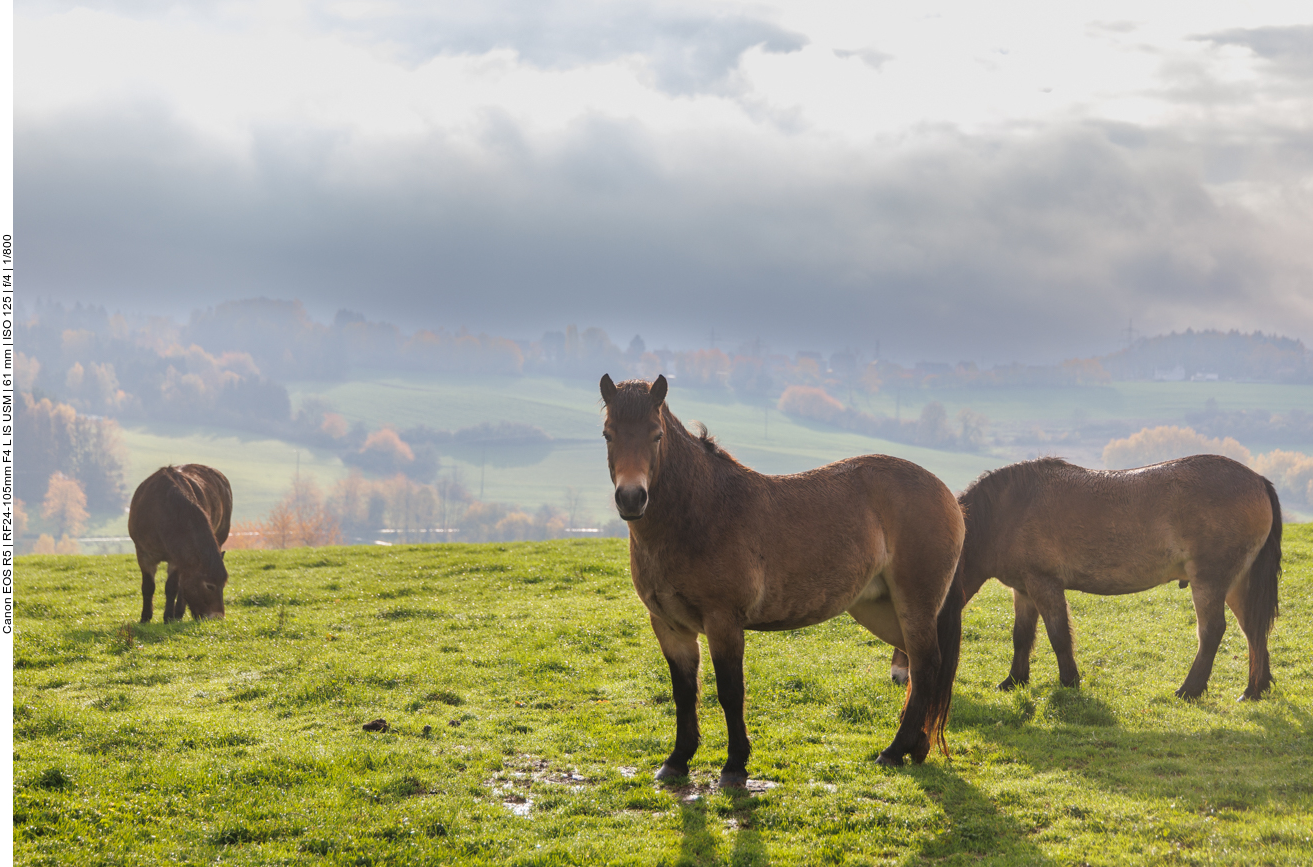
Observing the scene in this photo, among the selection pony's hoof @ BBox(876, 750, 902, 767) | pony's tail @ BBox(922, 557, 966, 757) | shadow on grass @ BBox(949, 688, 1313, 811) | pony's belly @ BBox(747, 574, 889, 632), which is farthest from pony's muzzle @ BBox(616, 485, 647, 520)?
shadow on grass @ BBox(949, 688, 1313, 811)

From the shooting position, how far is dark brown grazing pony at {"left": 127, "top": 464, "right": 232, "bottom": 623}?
1498 cm

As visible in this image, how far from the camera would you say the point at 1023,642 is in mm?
10406

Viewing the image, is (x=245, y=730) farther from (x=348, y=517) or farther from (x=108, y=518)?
(x=108, y=518)

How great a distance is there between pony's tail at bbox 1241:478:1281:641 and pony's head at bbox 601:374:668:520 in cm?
770

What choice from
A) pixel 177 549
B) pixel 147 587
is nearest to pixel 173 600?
pixel 147 587

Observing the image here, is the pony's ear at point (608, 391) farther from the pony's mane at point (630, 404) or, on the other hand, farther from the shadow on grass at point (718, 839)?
the shadow on grass at point (718, 839)

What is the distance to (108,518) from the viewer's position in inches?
7244

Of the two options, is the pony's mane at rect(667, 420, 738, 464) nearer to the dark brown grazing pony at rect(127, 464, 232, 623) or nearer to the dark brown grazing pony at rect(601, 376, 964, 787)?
the dark brown grazing pony at rect(601, 376, 964, 787)

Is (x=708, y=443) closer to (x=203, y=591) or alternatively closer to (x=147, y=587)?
(x=203, y=591)

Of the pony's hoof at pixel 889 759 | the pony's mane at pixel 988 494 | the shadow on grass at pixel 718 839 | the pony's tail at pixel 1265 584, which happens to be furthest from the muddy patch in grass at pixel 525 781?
the pony's tail at pixel 1265 584

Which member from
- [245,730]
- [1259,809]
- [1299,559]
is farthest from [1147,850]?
[1299,559]

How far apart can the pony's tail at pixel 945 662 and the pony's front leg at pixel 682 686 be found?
215cm

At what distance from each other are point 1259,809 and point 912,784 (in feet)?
8.11

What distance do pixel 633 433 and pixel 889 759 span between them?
3.89m
